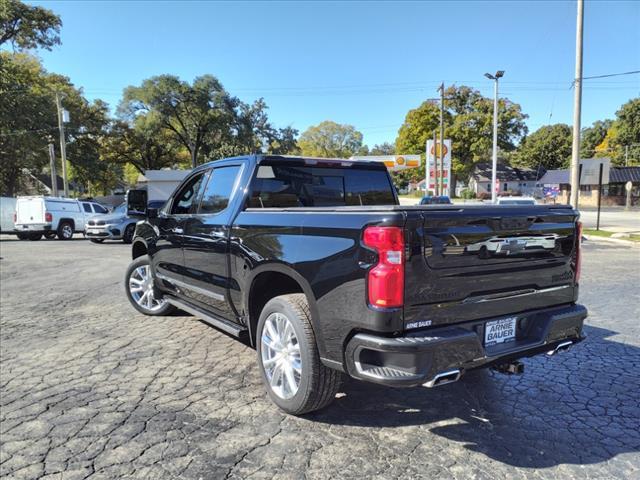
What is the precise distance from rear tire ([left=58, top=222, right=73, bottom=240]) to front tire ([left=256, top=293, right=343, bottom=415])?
67.0ft

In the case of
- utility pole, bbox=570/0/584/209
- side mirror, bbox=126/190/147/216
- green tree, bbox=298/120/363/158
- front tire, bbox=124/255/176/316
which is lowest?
front tire, bbox=124/255/176/316

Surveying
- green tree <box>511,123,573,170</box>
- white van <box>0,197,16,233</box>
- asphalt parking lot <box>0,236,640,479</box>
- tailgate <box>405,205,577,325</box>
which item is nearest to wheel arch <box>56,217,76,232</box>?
white van <box>0,197,16,233</box>

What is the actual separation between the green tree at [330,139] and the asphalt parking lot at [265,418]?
96630 mm

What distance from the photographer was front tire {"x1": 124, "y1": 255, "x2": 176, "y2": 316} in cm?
608

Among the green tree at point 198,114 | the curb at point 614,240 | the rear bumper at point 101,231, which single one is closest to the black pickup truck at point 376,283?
the curb at point 614,240

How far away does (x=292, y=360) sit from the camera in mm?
3252

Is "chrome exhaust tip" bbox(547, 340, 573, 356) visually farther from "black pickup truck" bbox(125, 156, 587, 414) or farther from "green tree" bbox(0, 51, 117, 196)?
"green tree" bbox(0, 51, 117, 196)

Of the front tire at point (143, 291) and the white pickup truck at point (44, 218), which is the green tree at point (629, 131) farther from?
the front tire at point (143, 291)

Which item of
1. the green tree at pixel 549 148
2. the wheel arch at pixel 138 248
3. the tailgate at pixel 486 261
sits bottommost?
the wheel arch at pixel 138 248

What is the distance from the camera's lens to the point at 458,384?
Answer: 3.92 metres

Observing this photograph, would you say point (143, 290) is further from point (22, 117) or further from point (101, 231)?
point (22, 117)

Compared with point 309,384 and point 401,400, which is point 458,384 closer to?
point 401,400

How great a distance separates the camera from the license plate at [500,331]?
289 cm

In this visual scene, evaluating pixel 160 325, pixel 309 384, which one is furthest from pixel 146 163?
pixel 309 384
